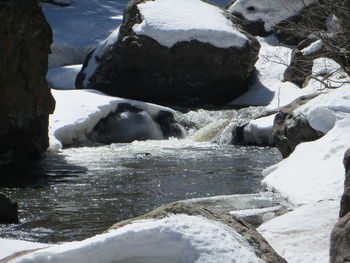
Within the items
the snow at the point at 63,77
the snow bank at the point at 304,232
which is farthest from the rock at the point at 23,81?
the snow at the point at 63,77

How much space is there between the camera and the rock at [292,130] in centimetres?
1009

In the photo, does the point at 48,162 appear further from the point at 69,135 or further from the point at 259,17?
the point at 259,17

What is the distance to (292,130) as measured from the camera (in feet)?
33.9

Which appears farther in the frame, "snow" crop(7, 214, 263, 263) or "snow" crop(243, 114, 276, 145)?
"snow" crop(243, 114, 276, 145)

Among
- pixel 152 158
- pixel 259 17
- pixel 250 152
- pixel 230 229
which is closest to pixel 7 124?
pixel 152 158

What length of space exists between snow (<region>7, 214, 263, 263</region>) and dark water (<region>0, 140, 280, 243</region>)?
12.2 ft

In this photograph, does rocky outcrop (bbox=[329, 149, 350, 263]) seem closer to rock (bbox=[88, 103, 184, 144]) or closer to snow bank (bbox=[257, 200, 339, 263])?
snow bank (bbox=[257, 200, 339, 263])

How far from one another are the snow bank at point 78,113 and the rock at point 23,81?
1210 millimetres

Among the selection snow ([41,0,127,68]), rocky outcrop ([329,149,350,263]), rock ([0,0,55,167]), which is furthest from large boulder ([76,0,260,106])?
rocky outcrop ([329,149,350,263])

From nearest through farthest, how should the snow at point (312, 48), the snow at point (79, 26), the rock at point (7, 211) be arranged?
1. the rock at point (7, 211)
2. the snow at point (312, 48)
3. the snow at point (79, 26)

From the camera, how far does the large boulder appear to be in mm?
19297

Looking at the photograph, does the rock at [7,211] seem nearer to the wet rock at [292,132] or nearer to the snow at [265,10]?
the wet rock at [292,132]

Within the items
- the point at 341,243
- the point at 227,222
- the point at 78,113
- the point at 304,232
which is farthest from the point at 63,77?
the point at 341,243

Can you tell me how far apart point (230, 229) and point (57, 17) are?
23.0 meters
